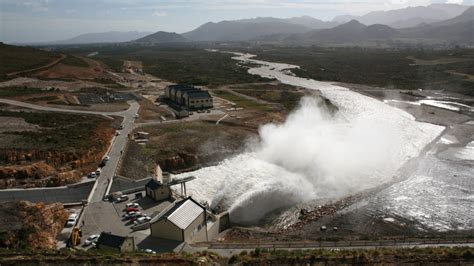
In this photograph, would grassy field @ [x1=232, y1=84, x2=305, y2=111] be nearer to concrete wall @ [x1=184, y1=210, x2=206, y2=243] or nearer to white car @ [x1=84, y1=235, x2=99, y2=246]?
concrete wall @ [x1=184, y1=210, x2=206, y2=243]

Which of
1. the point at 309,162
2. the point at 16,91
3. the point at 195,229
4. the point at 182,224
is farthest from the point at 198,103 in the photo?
the point at 182,224

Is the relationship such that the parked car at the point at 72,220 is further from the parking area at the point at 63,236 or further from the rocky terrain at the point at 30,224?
the rocky terrain at the point at 30,224

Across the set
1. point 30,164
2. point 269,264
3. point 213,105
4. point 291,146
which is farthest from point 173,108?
point 269,264

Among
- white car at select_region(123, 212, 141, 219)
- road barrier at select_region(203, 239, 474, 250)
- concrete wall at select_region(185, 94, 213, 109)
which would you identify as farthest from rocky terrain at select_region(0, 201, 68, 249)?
concrete wall at select_region(185, 94, 213, 109)

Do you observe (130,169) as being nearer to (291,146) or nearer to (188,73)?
(291,146)

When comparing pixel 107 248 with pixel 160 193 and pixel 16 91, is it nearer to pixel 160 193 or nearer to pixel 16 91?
pixel 160 193
